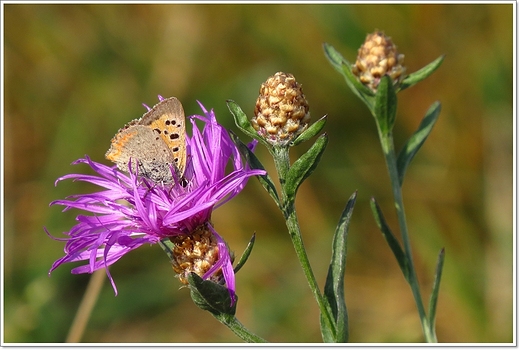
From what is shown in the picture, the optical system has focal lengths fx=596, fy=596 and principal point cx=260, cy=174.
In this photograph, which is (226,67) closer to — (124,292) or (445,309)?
(124,292)

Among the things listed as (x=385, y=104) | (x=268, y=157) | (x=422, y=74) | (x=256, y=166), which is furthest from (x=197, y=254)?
(x=268, y=157)

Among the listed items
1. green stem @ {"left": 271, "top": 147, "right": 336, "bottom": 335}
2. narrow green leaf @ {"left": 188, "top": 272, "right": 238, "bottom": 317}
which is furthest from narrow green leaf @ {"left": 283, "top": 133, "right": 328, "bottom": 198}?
narrow green leaf @ {"left": 188, "top": 272, "right": 238, "bottom": 317}

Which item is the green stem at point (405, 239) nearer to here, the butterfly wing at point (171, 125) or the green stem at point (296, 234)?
the green stem at point (296, 234)

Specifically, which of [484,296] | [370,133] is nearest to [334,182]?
[370,133]

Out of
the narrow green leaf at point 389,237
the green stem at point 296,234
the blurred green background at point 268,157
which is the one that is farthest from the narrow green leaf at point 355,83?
the blurred green background at point 268,157

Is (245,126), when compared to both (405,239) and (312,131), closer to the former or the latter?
(312,131)
